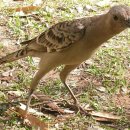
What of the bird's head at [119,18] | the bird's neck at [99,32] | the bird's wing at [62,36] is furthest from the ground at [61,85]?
the bird's head at [119,18]

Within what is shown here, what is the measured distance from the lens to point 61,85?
5.67 m

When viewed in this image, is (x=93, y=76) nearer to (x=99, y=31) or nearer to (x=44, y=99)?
(x=44, y=99)

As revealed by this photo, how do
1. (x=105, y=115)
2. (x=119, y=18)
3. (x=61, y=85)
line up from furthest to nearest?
(x=61, y=85) → (x=105, y=115) → (x=119, y=18)

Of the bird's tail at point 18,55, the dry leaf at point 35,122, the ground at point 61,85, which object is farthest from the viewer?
the bird's tail at point 18,55

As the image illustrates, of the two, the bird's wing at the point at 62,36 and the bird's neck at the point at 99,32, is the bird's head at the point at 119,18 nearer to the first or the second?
the bird's neck at the point at 99,32

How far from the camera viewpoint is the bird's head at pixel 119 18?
4.35 metres

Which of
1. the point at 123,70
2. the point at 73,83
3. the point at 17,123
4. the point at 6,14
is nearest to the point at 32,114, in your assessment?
the point at 17,123

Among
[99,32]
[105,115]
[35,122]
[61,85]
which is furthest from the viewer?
[61,85]

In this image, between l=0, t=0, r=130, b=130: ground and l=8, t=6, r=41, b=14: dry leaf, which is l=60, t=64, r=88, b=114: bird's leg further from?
l=8, t=6, r=41, b=14: dry leaf

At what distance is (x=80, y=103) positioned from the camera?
5.38 meters

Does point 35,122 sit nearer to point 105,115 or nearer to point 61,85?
point 105,115

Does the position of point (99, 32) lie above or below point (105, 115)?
above

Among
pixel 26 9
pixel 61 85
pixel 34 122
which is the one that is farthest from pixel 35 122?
pixel 26 9

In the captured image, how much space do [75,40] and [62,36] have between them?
0.29 m
